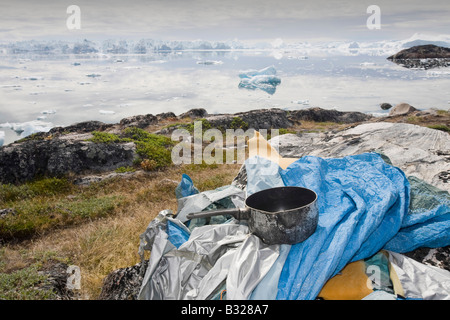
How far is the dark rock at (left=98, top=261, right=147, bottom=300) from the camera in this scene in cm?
285

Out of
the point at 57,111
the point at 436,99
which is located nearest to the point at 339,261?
the point at 57,111

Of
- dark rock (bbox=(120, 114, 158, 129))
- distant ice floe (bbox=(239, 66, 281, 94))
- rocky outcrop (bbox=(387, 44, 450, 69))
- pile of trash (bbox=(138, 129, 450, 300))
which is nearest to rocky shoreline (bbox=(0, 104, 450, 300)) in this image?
pile of trash (bbox=(138, 129, 450, 300))

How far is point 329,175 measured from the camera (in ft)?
12.8

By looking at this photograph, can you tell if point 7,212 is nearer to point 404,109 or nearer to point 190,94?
point 404,109

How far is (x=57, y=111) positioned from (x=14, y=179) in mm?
16663

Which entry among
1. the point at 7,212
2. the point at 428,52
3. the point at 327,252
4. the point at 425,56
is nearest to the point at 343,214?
the point at 327,252

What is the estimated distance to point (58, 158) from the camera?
305 inches

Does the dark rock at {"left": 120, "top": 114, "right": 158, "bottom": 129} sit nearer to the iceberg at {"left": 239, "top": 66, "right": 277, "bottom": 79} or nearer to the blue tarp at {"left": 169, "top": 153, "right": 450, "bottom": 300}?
the blue tarp at {"left": 169, "top": 153, "right": 450, "bottom": 300}

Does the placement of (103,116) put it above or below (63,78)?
below

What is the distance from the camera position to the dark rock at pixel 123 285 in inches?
112

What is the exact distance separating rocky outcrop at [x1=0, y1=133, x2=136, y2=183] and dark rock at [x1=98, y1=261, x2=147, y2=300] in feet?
17.5

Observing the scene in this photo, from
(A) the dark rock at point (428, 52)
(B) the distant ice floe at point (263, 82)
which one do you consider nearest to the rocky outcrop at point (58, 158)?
(B) the distant ice floe at point (263, 82)

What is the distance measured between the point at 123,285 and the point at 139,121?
38.2 feet

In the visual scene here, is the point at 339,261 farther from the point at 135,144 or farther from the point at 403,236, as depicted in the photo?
the point at 135,144
